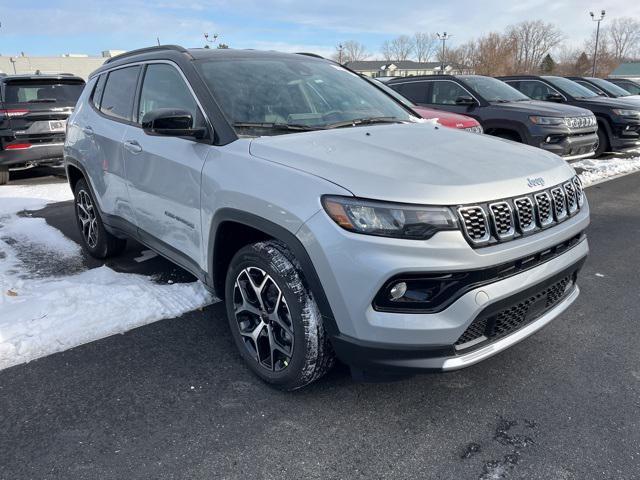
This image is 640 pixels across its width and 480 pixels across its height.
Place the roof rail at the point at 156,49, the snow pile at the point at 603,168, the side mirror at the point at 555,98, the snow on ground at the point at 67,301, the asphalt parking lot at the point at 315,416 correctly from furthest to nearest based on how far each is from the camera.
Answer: the side mirror at the point at 555,98 → the snow pile at the point at 603,168 → the roof rail at the point at 156,49 → the snow on ground at the point at 67,301 → the asphalt parking lot at the point at 315,416

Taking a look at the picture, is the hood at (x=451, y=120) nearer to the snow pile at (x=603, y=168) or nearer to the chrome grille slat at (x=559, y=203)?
Result: the snow pile at (x=603, y=168)

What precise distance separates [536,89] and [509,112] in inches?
155

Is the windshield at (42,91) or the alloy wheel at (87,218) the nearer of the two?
the alloy wheel at (87,218)

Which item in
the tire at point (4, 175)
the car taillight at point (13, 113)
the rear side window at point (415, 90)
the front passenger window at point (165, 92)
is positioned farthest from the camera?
the rear side window at point (415, 90)

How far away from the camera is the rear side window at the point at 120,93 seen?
12.6 feet

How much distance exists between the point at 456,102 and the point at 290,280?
294 inches

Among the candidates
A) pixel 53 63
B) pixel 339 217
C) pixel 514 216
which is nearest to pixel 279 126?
pixel 339 217

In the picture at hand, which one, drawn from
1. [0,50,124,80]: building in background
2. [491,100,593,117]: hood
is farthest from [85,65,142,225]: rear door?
[0,50,124,80]: building in background

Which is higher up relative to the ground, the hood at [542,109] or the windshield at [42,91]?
the windshield at [42,91]

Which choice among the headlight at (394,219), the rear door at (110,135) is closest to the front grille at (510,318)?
the headlight at (394,219)

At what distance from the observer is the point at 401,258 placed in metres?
2.00

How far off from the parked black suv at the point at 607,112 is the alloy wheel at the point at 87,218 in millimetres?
9698

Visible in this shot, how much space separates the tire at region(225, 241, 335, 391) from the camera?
2334 millimetres

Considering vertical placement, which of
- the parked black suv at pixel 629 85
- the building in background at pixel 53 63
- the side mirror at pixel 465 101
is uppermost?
the building in background at pixel 53 63
